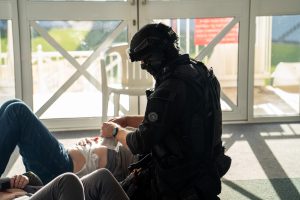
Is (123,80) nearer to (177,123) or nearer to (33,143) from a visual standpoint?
(33,143)

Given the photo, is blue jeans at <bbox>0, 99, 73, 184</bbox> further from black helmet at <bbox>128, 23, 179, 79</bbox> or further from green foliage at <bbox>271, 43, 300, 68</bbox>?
green foliage at <bbox>271, 43, 300, 68</bbox>

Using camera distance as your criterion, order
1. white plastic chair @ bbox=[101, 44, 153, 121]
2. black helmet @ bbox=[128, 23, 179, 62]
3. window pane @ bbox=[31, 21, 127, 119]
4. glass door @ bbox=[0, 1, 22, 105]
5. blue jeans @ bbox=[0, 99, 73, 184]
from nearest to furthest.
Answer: black helmet @ bbox=[128, 23, 179, 62] → blue jeans @ bbox=[0, 99, 73, 184] → white plastic chair @ bbox=[101, 44, 153, 121] → glass door @ bbox=[0, 1, 22, 105] → window pane @ bbox=[31, 21, 127, 119]

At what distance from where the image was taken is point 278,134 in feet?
14.2

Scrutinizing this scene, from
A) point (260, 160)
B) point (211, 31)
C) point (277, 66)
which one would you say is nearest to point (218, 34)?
point (211, 31)

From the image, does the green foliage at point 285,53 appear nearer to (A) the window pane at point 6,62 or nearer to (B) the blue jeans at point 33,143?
(A) the window pane at point 6,62

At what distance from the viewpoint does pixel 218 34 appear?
15.2 ft

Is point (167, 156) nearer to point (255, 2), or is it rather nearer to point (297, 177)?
point (297, 177)

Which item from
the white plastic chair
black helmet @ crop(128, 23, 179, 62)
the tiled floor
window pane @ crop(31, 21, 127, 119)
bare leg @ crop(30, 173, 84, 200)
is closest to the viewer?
bare leg @ crop(30, 173, 84, 200)

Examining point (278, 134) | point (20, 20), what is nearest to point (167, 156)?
point (278, 134)

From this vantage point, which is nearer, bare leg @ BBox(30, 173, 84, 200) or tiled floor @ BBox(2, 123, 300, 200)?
bare leg @ BBox(30, 173, 84, 200)

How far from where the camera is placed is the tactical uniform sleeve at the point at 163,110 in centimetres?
178

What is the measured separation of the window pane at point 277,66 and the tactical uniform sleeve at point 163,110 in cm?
309

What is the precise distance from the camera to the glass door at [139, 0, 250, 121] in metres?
4.53

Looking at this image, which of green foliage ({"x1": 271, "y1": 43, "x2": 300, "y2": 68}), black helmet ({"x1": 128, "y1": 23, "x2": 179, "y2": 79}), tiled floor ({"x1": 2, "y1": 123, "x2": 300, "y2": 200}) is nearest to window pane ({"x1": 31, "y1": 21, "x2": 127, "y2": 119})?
tiled floor ({"x1": 2, "y1": 123, "x2": 300, "y2": 200})
